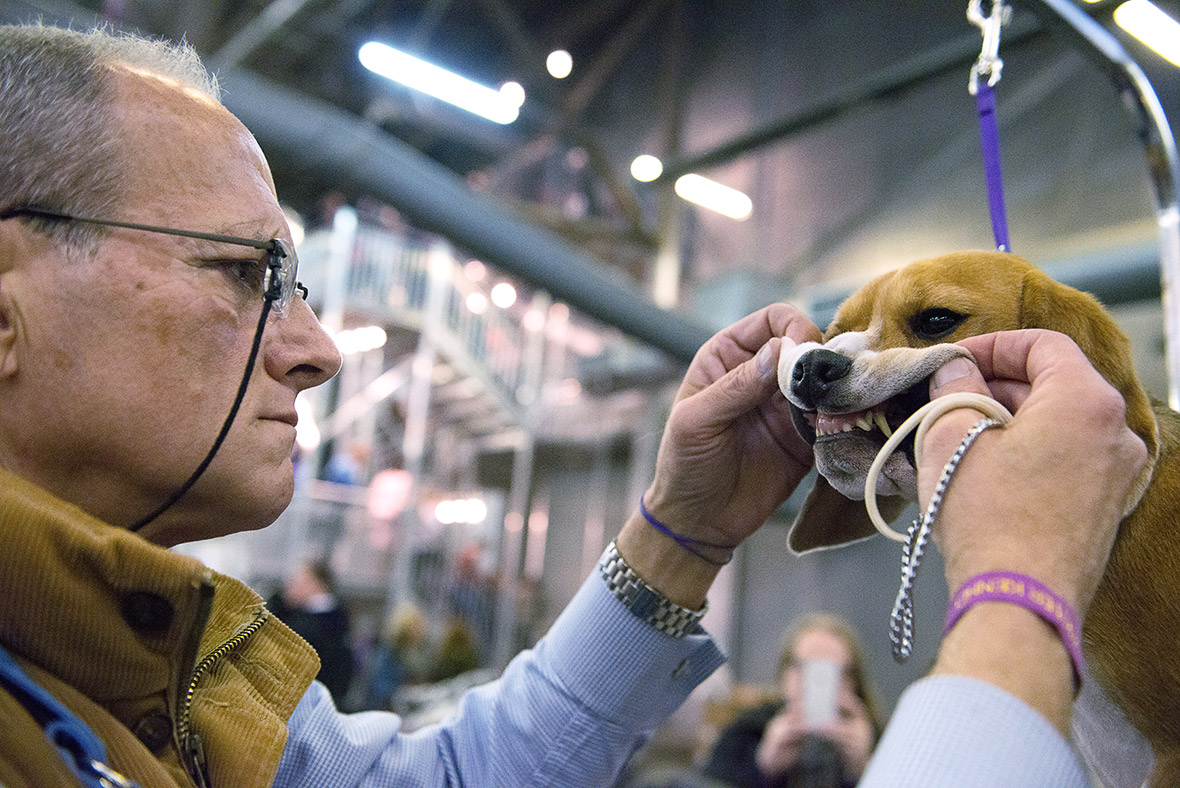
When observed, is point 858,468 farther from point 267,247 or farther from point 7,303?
point 7,303

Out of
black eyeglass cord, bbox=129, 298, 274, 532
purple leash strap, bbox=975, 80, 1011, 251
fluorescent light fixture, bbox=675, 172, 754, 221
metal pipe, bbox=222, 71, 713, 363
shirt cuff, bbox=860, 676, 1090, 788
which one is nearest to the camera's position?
shirt cuff, bbox=860, 676, 1090, 788

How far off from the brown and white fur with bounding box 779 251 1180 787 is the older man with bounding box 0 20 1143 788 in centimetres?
9

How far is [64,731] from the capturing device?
63 cm

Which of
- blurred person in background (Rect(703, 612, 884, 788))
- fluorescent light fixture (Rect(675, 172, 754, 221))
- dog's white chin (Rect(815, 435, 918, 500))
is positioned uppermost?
fluorescent light fixture (Rect(675, 172, 754, 221))

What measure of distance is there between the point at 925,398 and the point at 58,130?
92 centimetres

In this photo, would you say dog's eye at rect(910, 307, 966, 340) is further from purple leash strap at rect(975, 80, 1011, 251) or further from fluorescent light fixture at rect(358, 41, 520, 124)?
fluorescent light fixture at rect(358, 41, 520, 124)

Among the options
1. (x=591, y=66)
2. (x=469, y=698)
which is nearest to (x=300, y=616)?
(x=469, y=698)

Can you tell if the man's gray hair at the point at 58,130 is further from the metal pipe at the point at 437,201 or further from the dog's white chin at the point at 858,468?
the metal pipe at the point at 437,201

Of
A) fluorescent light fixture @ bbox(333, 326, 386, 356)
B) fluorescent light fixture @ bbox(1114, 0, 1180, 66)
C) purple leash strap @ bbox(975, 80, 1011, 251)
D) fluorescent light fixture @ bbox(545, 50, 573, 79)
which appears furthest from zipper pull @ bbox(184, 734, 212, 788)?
fluorescent light fixture @ bbox(545, 50, 573, 79)

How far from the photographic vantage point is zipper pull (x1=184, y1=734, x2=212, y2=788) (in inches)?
32.7

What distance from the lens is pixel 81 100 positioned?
33.5 inches

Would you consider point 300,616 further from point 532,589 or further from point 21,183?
point 532,589

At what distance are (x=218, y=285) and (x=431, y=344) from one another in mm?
8589

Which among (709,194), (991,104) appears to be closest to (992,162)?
(991,104)
